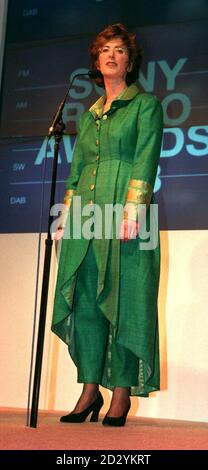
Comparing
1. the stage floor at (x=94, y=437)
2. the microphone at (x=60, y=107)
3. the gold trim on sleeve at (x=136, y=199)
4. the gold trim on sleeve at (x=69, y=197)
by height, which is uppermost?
the microphone at (x=60, y=107)

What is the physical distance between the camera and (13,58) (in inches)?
152

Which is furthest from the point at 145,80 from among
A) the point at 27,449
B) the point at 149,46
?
the point at 27,449

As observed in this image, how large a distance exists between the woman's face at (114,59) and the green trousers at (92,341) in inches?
25.5

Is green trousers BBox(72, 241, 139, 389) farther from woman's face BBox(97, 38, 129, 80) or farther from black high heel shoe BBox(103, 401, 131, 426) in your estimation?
woman's face BBox(97, 38, 129, 80)

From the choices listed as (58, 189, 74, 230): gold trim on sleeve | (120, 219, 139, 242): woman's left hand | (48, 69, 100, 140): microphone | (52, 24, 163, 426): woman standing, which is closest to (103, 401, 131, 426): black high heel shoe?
(52, 24, 163, 426): woman standing

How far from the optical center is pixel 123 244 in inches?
97.9

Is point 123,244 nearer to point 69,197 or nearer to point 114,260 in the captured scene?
point 114,260

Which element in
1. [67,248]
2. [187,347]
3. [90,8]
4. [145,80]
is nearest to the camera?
[67,248]

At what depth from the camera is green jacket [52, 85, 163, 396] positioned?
240cm

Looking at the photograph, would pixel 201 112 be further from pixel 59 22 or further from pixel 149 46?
pixel 59 22

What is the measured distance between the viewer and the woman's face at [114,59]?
260 centimetres

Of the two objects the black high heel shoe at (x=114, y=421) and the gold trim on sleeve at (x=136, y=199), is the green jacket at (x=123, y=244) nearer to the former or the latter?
the gold trim on sleeve at (x=136, y=199)

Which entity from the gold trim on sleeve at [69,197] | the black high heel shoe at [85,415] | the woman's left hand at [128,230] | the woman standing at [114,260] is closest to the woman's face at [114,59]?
the woman standing at [114,260]

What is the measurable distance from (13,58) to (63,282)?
1.79m
